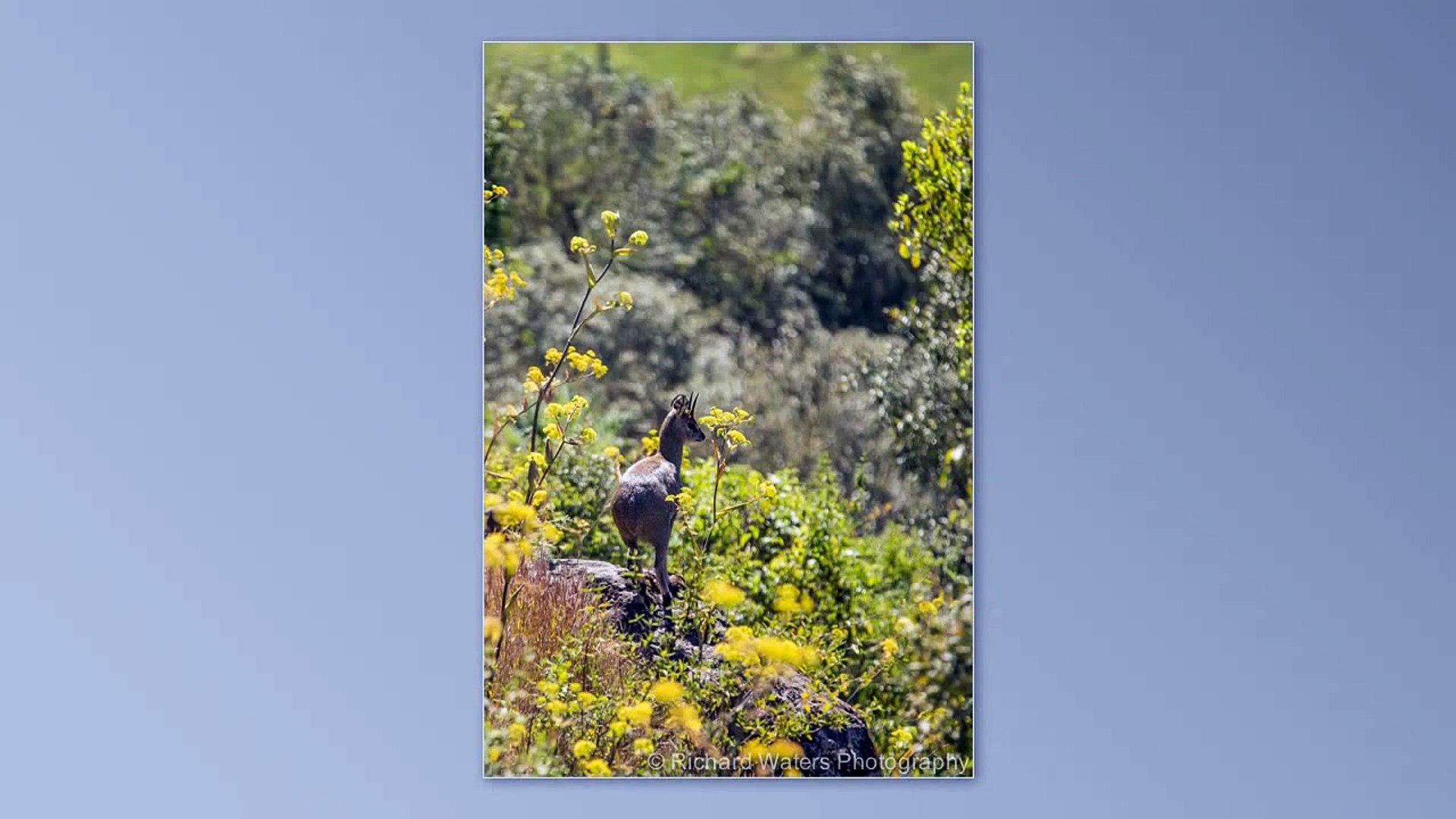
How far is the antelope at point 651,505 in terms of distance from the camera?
2.92 m

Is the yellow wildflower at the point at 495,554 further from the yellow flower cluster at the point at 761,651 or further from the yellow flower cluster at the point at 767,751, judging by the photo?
the yellow flower cluster at the point at 767,751

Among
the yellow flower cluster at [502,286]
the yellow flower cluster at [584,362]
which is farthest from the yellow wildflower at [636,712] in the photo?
the yellow flower cluster at [502,286]

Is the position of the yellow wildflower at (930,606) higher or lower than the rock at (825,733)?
higher

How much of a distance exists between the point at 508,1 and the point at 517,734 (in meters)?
1.60

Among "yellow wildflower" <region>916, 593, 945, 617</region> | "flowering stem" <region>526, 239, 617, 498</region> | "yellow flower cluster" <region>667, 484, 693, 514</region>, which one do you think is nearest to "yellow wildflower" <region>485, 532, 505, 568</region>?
"flowering stem" <region>526, 239, 617, 498</region>

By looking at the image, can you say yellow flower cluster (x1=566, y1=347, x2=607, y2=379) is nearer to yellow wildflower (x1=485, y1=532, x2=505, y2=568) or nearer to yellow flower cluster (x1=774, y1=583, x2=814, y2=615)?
yellow wildflower (x1=485, y1=532, x2=505, y2=568)

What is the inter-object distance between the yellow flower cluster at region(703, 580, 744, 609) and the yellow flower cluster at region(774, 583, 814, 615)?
0.09 m

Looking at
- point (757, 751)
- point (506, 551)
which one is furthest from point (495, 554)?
point (757, 751)

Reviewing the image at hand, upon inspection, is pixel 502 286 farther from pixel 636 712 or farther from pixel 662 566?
pixel 636 712

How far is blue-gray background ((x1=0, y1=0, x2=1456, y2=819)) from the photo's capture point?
2.96 m

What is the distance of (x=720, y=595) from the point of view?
2930 millimetres
